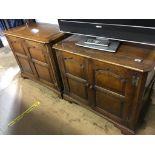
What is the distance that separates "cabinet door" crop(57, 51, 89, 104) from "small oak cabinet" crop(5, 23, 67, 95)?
0.14m

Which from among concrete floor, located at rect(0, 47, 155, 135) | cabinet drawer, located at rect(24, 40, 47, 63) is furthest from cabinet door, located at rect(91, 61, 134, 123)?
cabinet drawer, located at rect(24, 40, 47, 63)

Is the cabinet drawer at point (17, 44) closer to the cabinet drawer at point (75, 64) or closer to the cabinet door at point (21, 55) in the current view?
the cabinet door at point (21, 55)

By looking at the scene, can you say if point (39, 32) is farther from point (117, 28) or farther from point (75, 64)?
point (117, 28)

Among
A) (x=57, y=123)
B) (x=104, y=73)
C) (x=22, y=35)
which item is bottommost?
(x=57, y=123)

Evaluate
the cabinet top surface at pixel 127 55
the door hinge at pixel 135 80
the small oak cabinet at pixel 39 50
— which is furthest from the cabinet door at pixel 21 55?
the door hinge at pixel 135 80

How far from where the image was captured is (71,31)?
142 cm

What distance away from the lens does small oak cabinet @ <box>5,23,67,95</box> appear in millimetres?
1546

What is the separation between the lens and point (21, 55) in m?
1.97

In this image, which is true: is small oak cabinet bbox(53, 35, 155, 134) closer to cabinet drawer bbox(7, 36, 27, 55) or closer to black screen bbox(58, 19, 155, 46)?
black screen bbox(58, 19, 155, 46)

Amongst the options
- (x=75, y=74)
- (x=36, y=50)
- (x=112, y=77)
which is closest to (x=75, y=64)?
(x=75, y=74)

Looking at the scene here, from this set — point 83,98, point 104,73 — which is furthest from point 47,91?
point 104,73

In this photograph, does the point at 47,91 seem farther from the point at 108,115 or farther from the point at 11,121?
the point at 108,115
